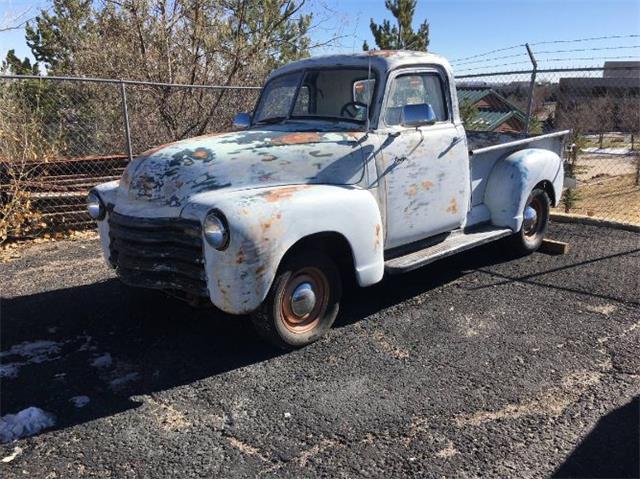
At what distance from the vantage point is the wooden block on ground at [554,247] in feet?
20.2

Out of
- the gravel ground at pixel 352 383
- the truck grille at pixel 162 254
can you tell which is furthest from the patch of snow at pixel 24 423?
the truck grille at pixel 162 254

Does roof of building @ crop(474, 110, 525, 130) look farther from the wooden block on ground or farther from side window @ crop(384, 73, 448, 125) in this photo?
side window @ crop(384, 73, 448, 125)

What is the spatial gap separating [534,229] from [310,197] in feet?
11.8

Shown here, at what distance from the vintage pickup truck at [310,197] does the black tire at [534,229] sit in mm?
451

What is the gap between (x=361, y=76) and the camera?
4641mm

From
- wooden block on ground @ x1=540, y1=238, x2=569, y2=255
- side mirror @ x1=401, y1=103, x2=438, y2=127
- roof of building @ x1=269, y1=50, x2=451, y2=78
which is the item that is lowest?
wooden block on ground @ x1=540, y1=238, x2=569, y2=255

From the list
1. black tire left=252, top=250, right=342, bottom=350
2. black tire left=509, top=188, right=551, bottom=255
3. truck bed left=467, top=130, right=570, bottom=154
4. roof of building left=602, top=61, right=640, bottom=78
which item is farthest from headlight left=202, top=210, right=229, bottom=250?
roof of building left=602, top=61, right=640, bottom=78

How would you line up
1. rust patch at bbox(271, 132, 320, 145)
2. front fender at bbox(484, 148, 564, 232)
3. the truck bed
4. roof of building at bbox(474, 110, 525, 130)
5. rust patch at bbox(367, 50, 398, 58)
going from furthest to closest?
1. roof of building at bbox(474, 110, 525, 130)
2. the truck bed
3. front fender at bbox(484, 148, 564, 232)
4. rust patch at bbox(367, 50, 398, 58)
5. rust patch at bbox(271, 132, 320, 145)

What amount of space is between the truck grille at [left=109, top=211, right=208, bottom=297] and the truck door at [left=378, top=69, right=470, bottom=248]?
1651mm

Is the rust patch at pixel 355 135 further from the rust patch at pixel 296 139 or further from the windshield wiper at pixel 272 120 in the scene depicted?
the windshield wiper at pixel 272 120

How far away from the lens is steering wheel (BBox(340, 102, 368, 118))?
4.58 m

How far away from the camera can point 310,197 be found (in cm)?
371

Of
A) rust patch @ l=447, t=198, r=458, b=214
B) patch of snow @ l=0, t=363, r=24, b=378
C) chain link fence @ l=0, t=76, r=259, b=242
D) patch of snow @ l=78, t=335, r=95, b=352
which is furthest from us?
chain link fence @ l=0, t=76, r=259, b=242

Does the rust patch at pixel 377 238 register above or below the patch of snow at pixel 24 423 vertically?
above
